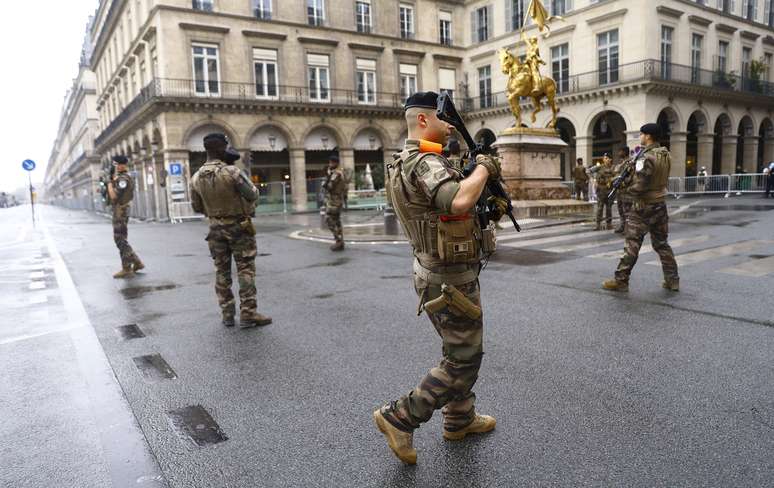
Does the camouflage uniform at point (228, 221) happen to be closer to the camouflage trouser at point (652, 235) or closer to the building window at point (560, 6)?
the camouflage trouser at point (652, 235)

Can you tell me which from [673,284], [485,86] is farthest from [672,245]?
[485,86]

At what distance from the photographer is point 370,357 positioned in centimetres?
452

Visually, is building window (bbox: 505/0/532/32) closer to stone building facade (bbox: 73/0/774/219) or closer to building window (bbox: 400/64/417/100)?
stone building facade (bbox: 73/0/774/219)

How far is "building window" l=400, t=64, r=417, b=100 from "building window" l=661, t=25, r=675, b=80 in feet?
49.2

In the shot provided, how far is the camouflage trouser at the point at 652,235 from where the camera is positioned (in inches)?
253

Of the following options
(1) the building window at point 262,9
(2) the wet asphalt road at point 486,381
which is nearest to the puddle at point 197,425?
(2) the wet asphalt road at point 486,381

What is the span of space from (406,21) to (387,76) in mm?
4389

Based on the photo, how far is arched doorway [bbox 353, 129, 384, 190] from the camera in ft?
105

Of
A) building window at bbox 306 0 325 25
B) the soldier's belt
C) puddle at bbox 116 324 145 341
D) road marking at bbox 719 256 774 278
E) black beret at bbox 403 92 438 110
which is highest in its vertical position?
building window at bbox 306 0 325 25

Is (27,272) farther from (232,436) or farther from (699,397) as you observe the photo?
(699,397)

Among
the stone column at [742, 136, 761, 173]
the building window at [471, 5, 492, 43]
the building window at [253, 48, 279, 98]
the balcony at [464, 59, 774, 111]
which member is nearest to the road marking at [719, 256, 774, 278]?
the balcony at [464, 59, 774, 111]

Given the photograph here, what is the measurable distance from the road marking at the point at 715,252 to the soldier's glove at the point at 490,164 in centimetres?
673

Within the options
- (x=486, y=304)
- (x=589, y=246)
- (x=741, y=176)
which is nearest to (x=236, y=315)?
(x=486, y=304)

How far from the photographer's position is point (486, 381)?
3.92 metres
